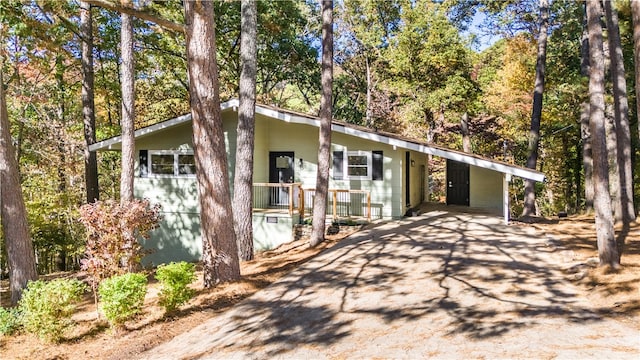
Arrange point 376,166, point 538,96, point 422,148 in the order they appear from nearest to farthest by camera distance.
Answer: point 422,148
point 376,166
point 538,96

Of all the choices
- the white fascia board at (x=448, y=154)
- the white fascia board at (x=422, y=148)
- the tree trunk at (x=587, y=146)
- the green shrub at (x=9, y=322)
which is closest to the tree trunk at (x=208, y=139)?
the green shrub at (x=9, y=322)

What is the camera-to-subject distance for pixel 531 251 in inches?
320

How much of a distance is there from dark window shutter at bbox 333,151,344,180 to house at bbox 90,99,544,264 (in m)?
0.04

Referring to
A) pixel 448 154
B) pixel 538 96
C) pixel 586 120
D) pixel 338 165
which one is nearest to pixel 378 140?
pixel 338 165

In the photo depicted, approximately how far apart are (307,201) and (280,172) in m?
1.58

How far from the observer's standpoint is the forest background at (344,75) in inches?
571

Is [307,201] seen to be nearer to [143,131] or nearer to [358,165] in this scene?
[358,165]

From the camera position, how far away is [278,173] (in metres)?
14.0

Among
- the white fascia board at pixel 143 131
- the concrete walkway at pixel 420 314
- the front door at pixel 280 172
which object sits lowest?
the concrete walkway at pixel 420 314

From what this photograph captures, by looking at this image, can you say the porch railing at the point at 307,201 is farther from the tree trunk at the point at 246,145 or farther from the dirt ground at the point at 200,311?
the dirt ground at the point at 200,311

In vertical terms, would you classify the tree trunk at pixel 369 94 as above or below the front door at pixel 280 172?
above

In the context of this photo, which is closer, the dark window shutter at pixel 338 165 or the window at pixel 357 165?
the window at pixel 357 165

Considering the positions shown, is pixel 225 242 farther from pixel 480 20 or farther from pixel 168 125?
pixel 480 20

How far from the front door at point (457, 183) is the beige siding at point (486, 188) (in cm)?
43
